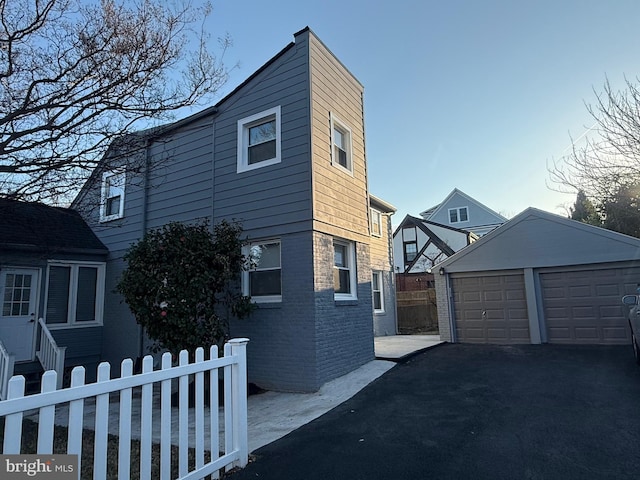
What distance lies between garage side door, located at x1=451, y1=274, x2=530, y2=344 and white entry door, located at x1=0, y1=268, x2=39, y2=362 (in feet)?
38.3

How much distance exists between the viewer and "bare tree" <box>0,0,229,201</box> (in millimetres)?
5609

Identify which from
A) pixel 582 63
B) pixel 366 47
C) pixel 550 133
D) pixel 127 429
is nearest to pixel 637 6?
pixel 582 63

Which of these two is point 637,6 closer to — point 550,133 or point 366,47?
point 550,133

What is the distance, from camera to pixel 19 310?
9.42 m

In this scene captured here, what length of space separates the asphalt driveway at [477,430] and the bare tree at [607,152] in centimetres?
405

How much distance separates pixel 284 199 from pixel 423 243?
64.0ft

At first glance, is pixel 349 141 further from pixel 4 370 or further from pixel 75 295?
pixel 4 370

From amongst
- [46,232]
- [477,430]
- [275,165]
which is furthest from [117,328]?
[477,430]

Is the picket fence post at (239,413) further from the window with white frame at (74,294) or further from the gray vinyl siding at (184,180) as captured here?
the window with white frame at (74,294)

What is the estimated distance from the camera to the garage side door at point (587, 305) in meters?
10.6

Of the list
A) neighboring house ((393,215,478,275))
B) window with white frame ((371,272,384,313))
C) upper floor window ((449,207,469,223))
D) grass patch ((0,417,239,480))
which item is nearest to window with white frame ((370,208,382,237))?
window with white frame ((371,272,384,313))

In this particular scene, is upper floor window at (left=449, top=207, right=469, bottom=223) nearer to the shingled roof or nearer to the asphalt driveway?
the asphalt driveway

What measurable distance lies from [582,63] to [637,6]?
1.30 meters

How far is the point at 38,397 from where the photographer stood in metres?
2.36
